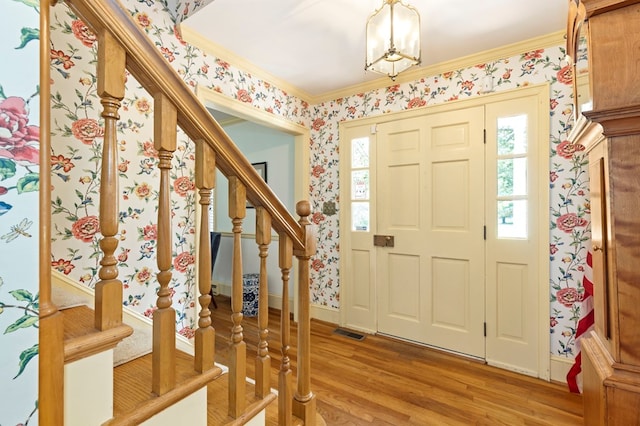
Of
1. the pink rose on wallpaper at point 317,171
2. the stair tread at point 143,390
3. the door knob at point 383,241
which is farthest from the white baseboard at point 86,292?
the pink rose on wallpaper at point 317,171

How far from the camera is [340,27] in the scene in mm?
1983

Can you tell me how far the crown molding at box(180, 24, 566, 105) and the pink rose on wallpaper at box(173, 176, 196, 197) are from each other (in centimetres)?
96

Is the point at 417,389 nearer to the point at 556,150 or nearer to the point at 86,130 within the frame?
the point at 556,150

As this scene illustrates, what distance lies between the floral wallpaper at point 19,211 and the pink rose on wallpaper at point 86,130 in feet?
4.13

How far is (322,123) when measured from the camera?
317cm

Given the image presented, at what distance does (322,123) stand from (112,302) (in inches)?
111

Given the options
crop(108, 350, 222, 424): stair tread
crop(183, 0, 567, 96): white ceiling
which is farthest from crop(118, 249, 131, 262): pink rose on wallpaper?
crop(183, 0, 567, 96): white ceiling

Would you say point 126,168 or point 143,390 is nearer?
point 143,390

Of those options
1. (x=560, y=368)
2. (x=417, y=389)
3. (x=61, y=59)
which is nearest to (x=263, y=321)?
(x=417, y=389)

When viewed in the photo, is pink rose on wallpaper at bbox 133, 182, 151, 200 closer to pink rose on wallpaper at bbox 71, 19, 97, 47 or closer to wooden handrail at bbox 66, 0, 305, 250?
pink rose on wallpaper at bbox 71, 19, 97, 47

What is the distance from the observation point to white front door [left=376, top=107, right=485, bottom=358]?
2365mm

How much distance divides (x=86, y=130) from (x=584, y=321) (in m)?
3.19

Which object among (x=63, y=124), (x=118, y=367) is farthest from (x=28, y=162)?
(x=63, y=124)

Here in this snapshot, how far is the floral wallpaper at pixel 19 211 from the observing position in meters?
0.46
